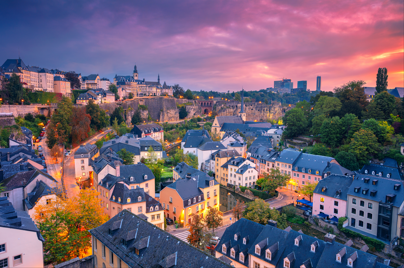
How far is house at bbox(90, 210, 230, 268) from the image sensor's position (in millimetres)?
11062

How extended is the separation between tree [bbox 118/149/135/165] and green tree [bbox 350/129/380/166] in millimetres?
34800

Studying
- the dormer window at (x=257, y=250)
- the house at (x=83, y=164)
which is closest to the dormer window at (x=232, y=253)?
the dormer window at (x=257, y=250)

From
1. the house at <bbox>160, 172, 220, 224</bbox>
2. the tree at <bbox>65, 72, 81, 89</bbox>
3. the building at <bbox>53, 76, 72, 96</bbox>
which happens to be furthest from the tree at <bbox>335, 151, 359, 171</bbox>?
the tree at <bbox>65, 72, 81, 89</bbox>

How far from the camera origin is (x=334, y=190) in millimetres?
29109

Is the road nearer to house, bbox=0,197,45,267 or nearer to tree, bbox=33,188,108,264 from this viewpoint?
tree, bbox=33,188,108,264

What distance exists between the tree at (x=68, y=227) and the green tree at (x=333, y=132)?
39.7m

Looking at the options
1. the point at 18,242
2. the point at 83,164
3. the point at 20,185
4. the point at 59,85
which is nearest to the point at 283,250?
the point at 18,242

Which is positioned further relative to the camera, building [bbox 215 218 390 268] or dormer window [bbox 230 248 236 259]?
dormer window [bbox 230 248 236 259]

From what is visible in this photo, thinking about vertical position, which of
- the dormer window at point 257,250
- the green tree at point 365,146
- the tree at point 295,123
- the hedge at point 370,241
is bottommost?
the hedge at point 370,241

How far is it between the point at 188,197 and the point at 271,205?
40.2 ft

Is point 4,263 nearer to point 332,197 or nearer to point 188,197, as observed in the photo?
point 188,197

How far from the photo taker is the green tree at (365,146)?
36344 mm

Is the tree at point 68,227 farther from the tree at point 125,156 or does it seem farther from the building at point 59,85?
the building at point 59,85

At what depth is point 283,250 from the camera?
54.1 feet
